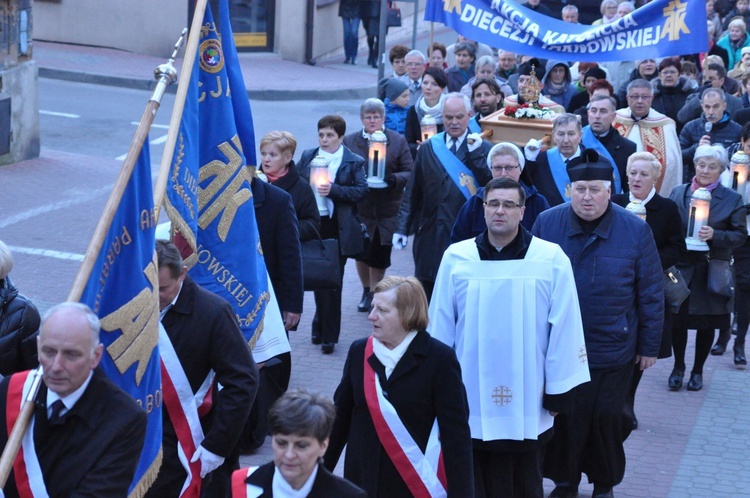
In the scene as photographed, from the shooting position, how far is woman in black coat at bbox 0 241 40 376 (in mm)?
5590

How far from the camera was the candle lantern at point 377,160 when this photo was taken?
10.0 meters

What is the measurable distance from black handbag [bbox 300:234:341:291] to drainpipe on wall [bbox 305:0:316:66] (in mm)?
16850

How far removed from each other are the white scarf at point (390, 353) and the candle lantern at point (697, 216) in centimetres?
397

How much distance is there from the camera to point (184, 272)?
5.26 meters

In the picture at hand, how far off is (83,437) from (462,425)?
166 cm

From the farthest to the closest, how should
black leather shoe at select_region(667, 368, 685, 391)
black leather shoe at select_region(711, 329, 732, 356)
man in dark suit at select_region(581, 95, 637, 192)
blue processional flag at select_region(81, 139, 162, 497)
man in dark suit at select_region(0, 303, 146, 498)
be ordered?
1. black leather shoe at select_region(711, 329, 732, 356)
2. man in dark suit at select_region(581, 95, 637, 192)
3. black leather shoe at select_region(667, 368, 685, 391)
4. blue processional flag at select_region(81, 139, 162, 497)
5. man in dark suit at select_region(0, 303, 146, 498)

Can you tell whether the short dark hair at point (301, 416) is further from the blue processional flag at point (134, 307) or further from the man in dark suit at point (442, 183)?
the man in dark suit at point (442, 183)

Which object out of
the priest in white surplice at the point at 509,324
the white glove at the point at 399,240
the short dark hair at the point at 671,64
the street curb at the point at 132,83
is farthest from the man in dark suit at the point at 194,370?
the street curb at the point at 132,83

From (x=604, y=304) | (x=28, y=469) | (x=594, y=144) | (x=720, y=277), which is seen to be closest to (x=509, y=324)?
(x=604, y=304)

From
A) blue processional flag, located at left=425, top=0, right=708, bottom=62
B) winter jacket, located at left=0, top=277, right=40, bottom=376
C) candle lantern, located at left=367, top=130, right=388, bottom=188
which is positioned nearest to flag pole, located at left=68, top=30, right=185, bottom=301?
winter jacket, located at left=0, top=277, right=40, bottom=376

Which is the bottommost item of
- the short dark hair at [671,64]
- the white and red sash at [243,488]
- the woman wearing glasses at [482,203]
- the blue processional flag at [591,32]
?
the white and red sash at [243,488]

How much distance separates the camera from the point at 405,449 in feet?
16.8

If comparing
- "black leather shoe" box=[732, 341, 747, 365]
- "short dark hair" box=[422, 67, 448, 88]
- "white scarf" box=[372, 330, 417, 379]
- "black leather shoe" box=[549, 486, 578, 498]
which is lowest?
"black leather shoe" box=[549, 486, 578, 498]

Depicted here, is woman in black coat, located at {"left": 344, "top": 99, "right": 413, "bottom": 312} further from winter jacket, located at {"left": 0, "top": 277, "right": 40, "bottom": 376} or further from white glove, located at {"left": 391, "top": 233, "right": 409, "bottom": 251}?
winter jacket, located at {"left": 0, "top": 277, "right": 40, "bottom": 376}
